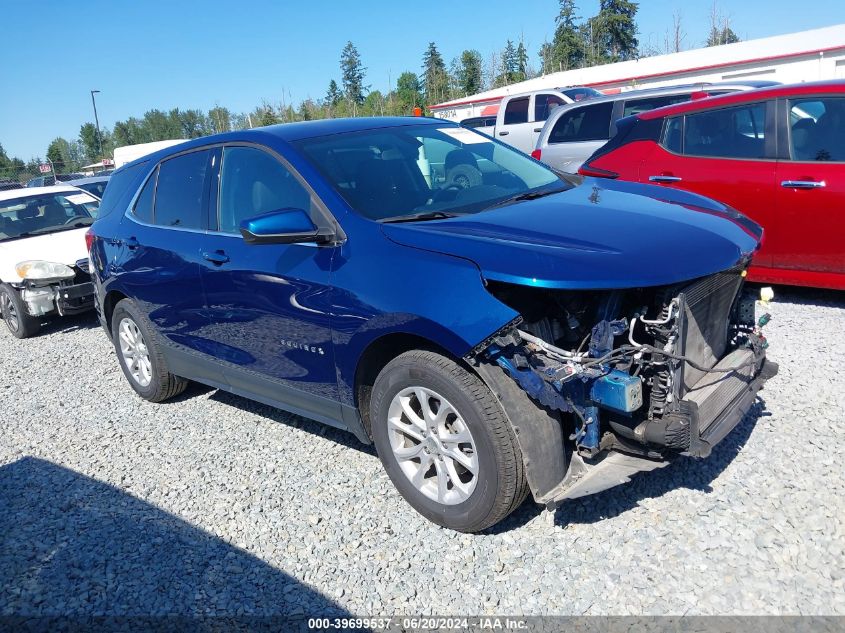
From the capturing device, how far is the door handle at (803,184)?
5.45 meters

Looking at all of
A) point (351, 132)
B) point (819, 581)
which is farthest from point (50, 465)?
point (819, 581)

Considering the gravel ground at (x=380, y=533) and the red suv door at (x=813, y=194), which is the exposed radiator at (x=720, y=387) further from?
the red suv door at (x=813, y=194)

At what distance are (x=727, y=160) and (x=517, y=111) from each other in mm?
10414

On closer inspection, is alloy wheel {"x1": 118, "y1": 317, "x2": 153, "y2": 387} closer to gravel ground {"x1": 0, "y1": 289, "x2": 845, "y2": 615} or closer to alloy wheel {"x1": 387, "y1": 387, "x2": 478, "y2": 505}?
gravel ground {"x1": 0, "y1": 289, "x2": 845, "y2": 615}

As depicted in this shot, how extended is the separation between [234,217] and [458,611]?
2.57 meters

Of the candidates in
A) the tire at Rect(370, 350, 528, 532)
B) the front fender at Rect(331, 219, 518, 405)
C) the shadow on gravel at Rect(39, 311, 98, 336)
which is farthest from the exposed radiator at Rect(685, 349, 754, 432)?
the shadow on gravel at Rect(39, 311, 98, 336)

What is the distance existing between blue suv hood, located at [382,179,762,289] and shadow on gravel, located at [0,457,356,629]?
63.8 inches

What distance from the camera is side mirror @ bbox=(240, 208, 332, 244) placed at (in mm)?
3369

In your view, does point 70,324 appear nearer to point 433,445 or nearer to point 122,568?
point 122,568

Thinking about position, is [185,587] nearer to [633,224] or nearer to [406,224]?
[406,224]

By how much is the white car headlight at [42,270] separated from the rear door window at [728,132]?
274 inches

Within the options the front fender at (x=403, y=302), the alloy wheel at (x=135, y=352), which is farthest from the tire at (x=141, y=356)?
the front fender at (x=403, y=302)

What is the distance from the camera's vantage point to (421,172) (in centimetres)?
396

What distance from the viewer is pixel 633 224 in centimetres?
316
